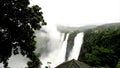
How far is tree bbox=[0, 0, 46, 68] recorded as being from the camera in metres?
24.4

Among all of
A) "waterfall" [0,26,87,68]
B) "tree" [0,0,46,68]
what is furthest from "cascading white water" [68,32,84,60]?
"tree" [0,0,46,68]

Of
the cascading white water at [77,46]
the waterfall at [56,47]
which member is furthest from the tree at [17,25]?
the cascading white water at [77,46]

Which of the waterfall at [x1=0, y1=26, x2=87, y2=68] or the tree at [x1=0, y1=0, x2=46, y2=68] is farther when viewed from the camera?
the waterfall at [x1=0, y1=26, x2=87, y2=68]

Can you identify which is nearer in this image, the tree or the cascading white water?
the tree

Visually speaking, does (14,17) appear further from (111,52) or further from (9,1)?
(111,52)

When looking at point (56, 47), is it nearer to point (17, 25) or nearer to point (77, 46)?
point (77, 46)

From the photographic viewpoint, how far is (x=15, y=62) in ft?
445

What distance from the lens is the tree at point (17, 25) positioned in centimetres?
2440

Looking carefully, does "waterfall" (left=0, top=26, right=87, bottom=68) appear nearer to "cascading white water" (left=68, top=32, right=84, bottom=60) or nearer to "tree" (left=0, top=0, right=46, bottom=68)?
"cascading white water" (left=68, top=32, right=84, bottom=60)

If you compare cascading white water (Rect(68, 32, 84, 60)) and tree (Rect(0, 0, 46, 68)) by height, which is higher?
cascading white water (Rect(68, 32, 84, 60))

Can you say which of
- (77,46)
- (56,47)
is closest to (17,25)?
(77,46)

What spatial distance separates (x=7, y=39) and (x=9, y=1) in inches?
130

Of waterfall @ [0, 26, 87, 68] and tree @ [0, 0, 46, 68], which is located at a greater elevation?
waterfall @ [0, 26, 87, 68]

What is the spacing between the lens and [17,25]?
25.2 meters
